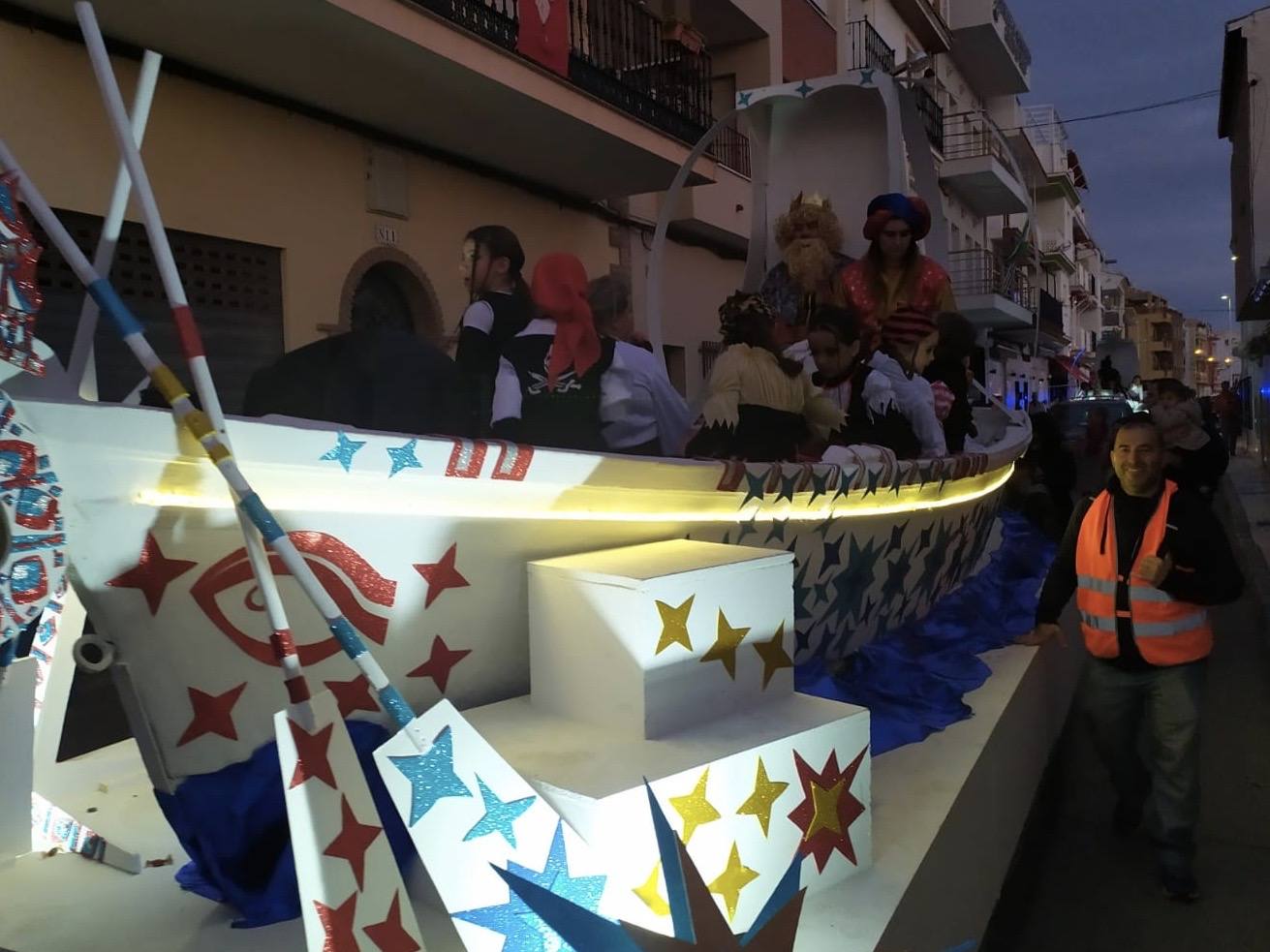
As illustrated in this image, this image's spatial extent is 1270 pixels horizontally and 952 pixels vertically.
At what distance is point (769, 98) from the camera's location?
183 inches

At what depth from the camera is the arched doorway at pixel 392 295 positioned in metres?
6.23

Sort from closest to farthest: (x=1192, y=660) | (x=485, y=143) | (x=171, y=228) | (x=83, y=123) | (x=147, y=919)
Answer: (x=147, y=919)
(x=1192, y=660)
(x=83, y=123)
(x=171, y=228)
(x=485, y=143)

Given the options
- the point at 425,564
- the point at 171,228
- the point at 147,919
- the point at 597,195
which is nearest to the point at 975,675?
the point at 425,564

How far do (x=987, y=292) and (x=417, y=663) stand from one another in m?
15.7

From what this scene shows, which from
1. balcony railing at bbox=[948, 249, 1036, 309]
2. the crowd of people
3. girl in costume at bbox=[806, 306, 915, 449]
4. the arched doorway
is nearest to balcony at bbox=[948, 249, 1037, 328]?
balcony railing at bbox=[948, 249, 1036, 309]

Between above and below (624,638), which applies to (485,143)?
above

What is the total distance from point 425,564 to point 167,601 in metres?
0.38

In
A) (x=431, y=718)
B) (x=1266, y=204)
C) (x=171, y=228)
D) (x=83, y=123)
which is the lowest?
(x=431, y=718)

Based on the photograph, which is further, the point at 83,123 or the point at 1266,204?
the point at 1266,204

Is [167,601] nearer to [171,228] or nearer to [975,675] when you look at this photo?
[975,675]

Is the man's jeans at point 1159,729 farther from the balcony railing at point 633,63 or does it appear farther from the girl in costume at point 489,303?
the balcony railing at point 633,63

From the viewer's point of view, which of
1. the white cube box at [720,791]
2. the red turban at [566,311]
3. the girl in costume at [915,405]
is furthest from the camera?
the girl in costume at [915,405]

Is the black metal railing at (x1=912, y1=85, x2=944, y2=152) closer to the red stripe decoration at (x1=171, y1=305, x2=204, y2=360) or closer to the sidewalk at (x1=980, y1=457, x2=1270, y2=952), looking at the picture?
the sidewalk at (x1=980, y1=457, x2=1270, y2=952)

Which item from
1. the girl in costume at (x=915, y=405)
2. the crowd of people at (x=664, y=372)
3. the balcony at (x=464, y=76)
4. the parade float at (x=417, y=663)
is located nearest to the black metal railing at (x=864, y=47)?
the balcony at (x=464, y=76)
